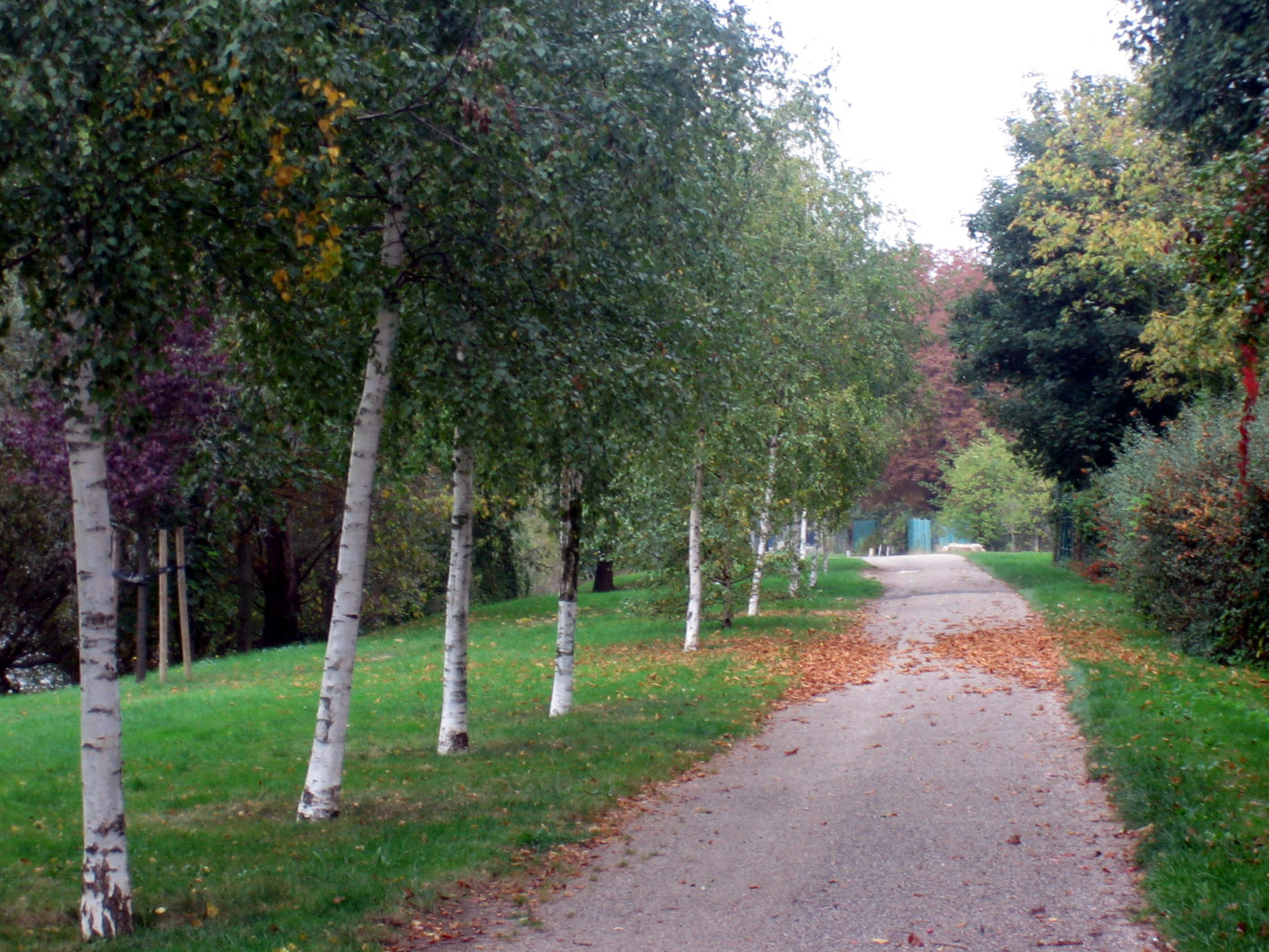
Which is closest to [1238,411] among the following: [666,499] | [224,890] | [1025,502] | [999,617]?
[999,617]

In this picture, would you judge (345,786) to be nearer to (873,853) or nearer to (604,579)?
(873,853)

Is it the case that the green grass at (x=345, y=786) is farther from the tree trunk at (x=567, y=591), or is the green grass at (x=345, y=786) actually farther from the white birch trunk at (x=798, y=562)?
the white birch trunk at (x=798, y=562)

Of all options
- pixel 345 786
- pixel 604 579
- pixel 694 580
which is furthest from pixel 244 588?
pixel 345 786

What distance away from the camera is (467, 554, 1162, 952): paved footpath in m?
5.61

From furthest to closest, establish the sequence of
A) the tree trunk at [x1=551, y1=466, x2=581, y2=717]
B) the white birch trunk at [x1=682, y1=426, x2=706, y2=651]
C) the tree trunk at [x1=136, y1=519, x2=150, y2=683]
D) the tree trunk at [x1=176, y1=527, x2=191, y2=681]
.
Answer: the white birch trunk at [x1=682, y1=426, x2=706, y2=651]
the tree trunk at [x1=176, y1=527, x2=191, y2=681]
the tree trunk at [x1=136, y1=519, x2=150, y2=683]
the tree trunk at [x1=551, y1=466, x2=581, y2=717]

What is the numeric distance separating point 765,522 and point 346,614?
1362 cm

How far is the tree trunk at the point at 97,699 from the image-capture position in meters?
5.51

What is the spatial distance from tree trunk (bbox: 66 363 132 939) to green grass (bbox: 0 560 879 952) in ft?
0.64

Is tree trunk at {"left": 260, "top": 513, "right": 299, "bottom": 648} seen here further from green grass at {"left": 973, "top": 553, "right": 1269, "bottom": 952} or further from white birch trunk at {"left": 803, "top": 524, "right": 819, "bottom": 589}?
green grass at {"left": 973, "top": 553, "right": 1269, "bottom": 952}

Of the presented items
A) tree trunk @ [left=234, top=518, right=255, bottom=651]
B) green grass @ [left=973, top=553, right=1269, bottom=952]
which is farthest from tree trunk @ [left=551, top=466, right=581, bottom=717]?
tree trunk @ [left=234, top=518, right=255, bottom=651]

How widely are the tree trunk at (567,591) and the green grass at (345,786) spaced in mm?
373

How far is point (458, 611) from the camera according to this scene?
10094mm

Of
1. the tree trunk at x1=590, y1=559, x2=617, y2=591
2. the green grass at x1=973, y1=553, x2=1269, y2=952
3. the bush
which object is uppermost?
the bush

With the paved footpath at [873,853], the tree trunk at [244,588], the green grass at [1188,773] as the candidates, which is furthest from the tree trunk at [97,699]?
the tree trunk at [244,588]
